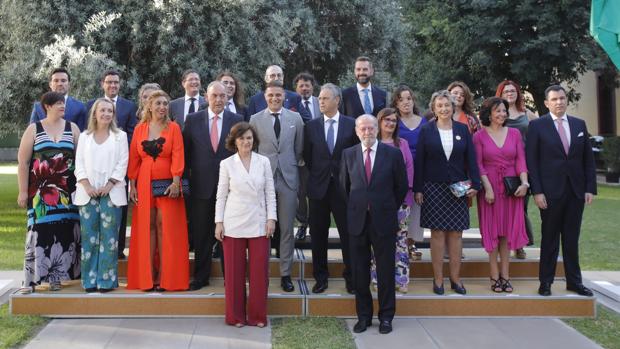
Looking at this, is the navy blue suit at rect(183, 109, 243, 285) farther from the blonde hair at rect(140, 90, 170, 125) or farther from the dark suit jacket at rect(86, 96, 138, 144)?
the dark suit jacket at rect(86, 96, 138, 144)

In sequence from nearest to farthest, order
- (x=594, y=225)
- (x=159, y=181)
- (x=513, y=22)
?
1. (x=159, y=181)
2. (x=594, y=225)
3. (x=513, y=22)

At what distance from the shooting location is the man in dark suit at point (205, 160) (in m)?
6.32

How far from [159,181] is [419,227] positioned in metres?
2.74

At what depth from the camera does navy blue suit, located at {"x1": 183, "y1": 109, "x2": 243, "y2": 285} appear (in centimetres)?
631

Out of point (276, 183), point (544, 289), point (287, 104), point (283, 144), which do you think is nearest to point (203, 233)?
point (276, 183)

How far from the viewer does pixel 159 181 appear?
6152 millimetres

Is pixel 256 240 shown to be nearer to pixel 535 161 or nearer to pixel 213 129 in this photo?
pixel 213 129

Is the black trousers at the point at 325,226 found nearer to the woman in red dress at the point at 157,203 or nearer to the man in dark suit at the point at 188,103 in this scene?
the woman in red dress at the point at 157,203

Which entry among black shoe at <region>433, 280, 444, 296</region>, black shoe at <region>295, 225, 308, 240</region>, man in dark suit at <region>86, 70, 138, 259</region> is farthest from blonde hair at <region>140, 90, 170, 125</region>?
black shoe at <region>433, 280, 444, 296</region>

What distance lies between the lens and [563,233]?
636 cm

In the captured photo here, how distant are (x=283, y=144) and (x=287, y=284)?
139 centimetres

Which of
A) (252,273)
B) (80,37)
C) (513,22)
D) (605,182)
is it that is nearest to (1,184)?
(80,37)

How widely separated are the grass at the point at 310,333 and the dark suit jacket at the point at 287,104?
2368mm

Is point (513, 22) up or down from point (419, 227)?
up
